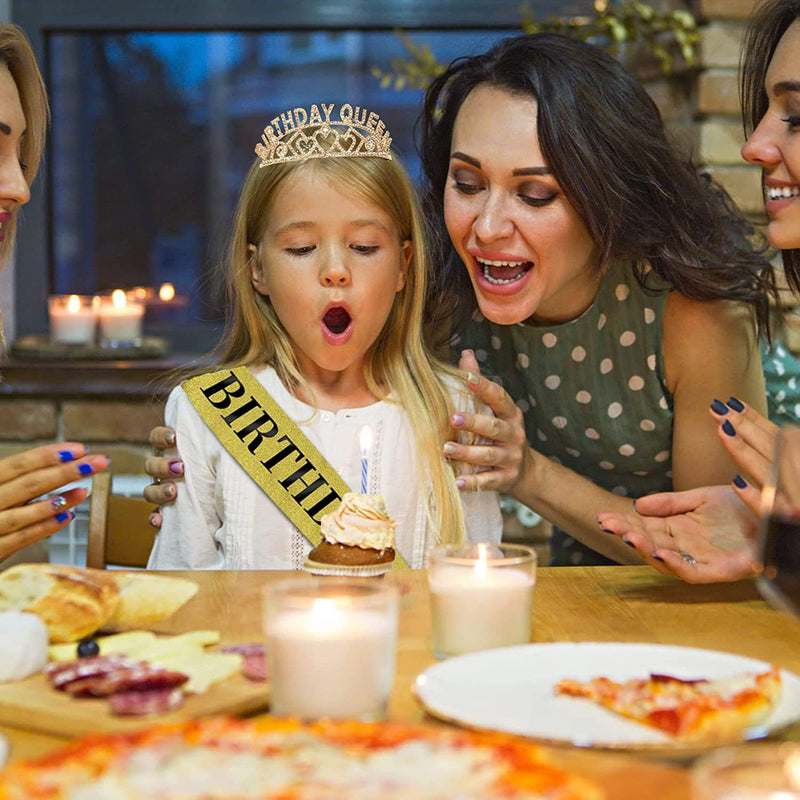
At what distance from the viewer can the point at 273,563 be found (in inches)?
77.4

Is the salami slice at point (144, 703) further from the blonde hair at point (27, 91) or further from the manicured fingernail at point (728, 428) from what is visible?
the blonde hair at point (27, 91)

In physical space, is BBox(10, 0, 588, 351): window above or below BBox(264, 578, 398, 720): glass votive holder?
above

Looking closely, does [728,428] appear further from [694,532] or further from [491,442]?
[491,442]

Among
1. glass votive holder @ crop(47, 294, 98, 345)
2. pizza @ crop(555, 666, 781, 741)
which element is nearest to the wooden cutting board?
pizza @ crop(555, 666, 781, 741)

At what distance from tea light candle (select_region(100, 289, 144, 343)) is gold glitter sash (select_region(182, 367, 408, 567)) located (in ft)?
5.18

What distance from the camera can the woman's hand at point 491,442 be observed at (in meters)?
1.92

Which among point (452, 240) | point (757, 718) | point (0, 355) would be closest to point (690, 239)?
point (452, 240)

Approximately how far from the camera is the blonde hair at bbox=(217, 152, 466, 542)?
2012mm

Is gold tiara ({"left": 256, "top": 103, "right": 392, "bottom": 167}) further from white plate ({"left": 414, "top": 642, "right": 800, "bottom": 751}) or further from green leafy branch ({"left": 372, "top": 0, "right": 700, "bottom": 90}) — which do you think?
white plate ({"left": 414, "top": 642, "right": 800, "bottom": 751})

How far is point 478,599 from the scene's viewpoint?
1.12 metres

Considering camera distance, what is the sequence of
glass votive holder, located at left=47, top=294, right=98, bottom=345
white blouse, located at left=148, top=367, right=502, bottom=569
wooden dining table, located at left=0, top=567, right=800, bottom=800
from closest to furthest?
wooden dining table, located at left=0, top=567, right=800, bottom=800
white blouse, located at left=148, top=367, right=502, bottom=569
glass votive holder, located at left=47, top=294, right=98, bottom=345

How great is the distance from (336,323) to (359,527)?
61 cm

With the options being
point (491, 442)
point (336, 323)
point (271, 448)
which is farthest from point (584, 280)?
point (271, 448)

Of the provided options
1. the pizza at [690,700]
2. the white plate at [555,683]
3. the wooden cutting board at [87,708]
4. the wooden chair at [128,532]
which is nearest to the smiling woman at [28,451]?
the wooden chair at [128,532]
